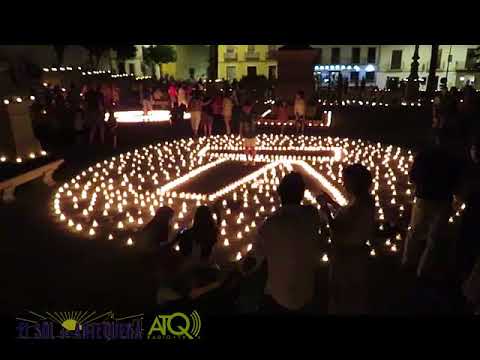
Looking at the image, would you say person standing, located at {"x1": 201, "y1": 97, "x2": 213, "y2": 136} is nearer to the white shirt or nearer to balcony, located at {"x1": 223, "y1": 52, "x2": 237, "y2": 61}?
the white shirt

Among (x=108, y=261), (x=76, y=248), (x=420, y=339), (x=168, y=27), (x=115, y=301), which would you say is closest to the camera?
(x=168, y=27)

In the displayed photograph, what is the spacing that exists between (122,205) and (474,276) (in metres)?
6.95

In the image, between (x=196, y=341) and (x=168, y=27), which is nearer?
(x=168, y=27)

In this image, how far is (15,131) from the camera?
10633 millimetres

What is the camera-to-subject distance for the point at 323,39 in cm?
328

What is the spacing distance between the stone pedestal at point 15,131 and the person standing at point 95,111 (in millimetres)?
3278

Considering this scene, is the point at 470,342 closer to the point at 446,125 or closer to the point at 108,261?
the point at 108,261

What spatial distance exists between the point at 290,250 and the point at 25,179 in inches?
316

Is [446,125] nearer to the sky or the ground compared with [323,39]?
nearer to the ground

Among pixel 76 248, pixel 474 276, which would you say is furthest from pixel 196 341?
pixel 76 248

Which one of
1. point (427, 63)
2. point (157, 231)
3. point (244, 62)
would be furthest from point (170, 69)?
point (157, 231)

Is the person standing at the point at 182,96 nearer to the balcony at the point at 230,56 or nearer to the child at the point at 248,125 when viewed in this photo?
the child at the point at 248,125

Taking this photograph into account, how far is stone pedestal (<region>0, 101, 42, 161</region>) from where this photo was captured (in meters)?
10.5

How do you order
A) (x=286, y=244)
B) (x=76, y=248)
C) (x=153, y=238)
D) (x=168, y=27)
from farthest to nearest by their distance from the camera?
1. (x=76, y=248)
2. (x=153, y=238)
3. (x=286, y=244)
4. (x=168, y=27)
